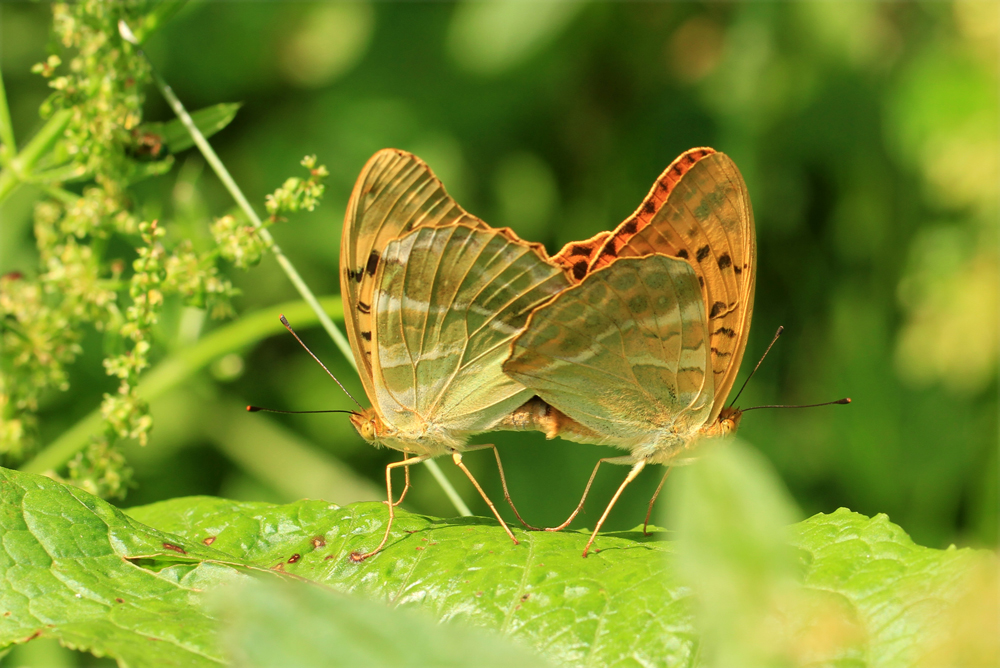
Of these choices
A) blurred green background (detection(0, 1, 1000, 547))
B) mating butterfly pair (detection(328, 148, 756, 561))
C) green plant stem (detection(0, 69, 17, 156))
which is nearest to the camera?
green plant stem (detection(0, 69, 17, 156))

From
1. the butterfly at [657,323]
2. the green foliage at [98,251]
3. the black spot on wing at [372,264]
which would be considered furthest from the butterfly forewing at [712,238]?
the green foliage at [98,251]

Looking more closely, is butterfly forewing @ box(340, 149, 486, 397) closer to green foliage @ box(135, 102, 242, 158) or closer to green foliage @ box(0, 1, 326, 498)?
green foliage @ box(0, 1, 326, 498)

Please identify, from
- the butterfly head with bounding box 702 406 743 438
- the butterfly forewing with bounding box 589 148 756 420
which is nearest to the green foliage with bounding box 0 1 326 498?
the butterfly forewing with bounding box 589 148 756 420

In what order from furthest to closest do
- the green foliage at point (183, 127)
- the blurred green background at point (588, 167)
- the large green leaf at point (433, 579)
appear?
the blurred green background at point (588, 167) < the green foliage at point (183, 127) < the large green leaf at point (433, 579)

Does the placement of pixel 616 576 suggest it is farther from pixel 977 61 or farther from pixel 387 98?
pixel 387 98

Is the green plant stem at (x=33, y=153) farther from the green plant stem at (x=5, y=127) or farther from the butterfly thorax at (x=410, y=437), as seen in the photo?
the butterfly thorax at (x=410, y=437)

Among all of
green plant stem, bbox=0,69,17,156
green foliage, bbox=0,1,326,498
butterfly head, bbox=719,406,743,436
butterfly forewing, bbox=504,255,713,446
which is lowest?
butterfly head, bbox=719,406,743,436

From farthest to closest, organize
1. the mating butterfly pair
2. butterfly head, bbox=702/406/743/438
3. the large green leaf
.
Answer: butterfly head, bbox=702/406/743/438 < the mating butterfly pair < the large green leaf
